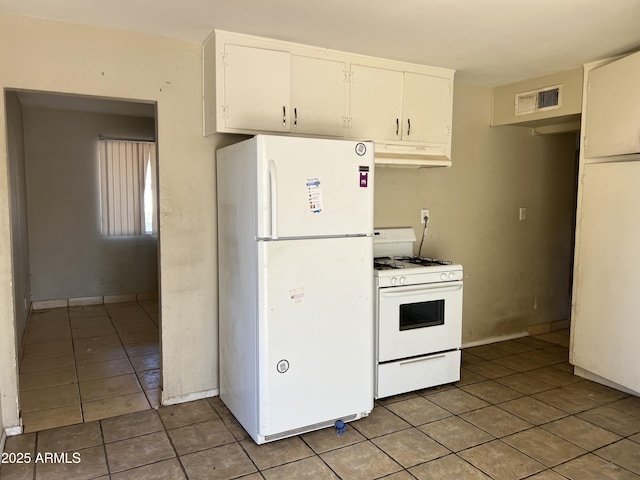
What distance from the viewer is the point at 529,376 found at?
12.0 feet

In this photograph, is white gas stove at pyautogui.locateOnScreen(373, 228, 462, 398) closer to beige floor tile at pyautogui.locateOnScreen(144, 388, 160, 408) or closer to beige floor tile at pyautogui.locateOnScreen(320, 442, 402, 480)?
beige floor tile at pyautogui.locateOnScreen(320, 442, 402, 480)

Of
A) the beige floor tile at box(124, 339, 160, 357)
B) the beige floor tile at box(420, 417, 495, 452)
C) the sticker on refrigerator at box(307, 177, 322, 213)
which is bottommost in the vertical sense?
the beige floor tile at box(420, 417, 495, 452)

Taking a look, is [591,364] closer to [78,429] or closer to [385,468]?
[385,468]

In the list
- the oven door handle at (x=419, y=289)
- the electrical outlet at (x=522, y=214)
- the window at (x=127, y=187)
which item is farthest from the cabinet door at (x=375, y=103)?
the window at (x=127, y=187)

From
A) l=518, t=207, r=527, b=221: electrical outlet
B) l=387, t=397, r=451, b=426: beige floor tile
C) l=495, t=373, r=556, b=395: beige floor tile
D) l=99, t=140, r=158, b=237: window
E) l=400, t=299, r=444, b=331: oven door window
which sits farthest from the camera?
l=99, t=140, r=158, b=237: window

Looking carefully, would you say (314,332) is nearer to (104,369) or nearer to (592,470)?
(592,470)

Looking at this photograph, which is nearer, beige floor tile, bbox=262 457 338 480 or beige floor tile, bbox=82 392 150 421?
beige floor tile, bbox=262 457 338 480

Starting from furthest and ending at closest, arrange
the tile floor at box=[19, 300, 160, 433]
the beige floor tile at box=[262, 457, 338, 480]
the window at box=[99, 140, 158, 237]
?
the window at box=[99, 140, 158, 237] < the tile floor at box=[19, 300, 160, 433] < the beige floor tile at box=[262, 457, 338, 480]

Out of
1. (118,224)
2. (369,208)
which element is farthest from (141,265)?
(369,208)

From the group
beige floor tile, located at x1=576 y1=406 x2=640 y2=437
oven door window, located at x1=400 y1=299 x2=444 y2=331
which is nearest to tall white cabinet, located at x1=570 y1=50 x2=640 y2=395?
beige floor tile, located at x1=576 y1=406 x2=640 y2=437

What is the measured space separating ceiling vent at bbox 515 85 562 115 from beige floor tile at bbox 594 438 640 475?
8.11 feet

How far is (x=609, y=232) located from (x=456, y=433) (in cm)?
178

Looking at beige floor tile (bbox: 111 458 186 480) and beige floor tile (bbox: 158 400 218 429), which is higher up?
beige floor tile (bbox: 158 400 218 429)

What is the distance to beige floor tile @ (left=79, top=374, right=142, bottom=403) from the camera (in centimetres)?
327
